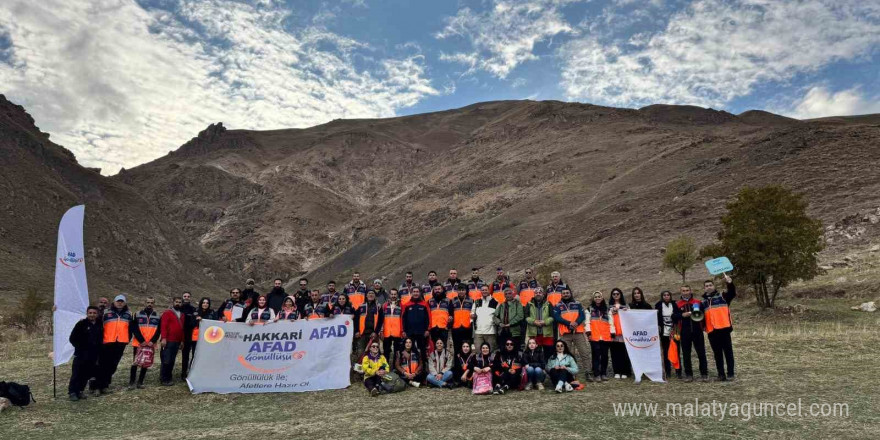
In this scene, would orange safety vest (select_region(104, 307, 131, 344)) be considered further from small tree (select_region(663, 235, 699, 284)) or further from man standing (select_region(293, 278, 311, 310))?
small tree (select_region(663, 235, 699, 284))

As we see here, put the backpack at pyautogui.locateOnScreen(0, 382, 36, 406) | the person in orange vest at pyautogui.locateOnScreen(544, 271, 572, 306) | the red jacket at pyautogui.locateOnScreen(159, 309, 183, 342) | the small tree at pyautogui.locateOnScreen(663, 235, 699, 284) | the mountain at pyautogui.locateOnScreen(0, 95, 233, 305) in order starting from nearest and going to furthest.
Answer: the backpack at pyautogui.locateOnScreen(0, 382, 36, 406), the red jacket at pyautogui.locateOnScreen(159, 309, 183, 342), the person in orange vest at pyautogui.locateOnScreen(544, 271, 572, 306), the small tree at pyautogui.locateOnScreen(663, 235, 699, 284), the mountain at pyautogui.locateOnScreen(0, 95, 233, 305)

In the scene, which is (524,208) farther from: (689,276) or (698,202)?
(689,276)

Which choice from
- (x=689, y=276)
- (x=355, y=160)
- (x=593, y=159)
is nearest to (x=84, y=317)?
(x=689, y=276)

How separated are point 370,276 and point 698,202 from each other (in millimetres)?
42151

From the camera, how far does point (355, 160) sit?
145 meters

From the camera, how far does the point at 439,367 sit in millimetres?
11672

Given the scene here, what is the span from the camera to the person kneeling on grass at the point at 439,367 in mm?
11398

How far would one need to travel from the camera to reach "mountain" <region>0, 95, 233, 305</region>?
49.9 m

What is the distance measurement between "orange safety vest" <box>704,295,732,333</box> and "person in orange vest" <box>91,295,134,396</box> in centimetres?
1278

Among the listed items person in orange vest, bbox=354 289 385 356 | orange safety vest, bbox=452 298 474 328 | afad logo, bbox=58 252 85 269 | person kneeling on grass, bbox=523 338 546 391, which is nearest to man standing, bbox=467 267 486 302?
orange safety vest, bbox=452 298 474 328

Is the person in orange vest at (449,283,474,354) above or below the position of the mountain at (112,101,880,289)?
below

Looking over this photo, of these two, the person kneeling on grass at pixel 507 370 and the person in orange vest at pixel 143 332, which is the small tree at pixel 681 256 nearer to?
the person kneeling on grass at pixel 507 370

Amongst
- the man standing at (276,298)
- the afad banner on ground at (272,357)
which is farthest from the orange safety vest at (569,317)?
the man standing at (276,298)

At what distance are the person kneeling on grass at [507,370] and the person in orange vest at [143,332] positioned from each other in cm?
795
